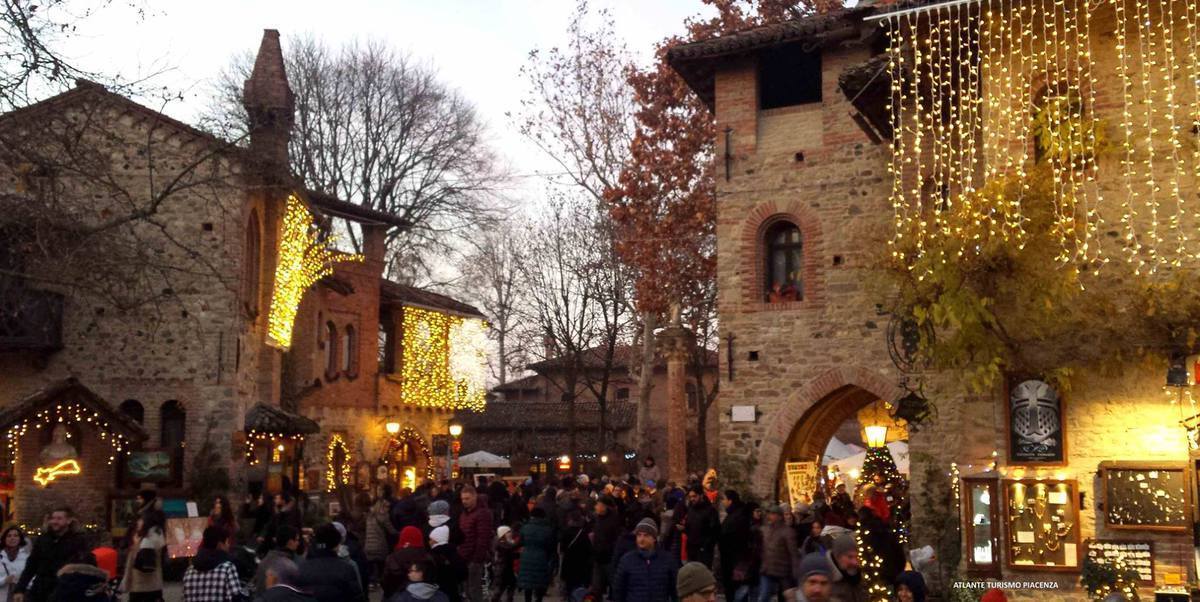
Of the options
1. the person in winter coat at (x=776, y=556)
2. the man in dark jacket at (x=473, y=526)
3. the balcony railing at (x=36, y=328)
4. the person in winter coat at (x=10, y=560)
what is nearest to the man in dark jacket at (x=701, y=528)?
the person in winter coat at (x=776, y=556)

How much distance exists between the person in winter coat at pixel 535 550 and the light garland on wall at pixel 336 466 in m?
17.6

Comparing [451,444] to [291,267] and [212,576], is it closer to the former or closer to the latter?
[291,267]

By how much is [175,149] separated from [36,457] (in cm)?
597

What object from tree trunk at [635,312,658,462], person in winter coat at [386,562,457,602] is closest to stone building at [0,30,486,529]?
tree trunk at [635,312,658,462]

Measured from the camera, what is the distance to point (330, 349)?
108 feet

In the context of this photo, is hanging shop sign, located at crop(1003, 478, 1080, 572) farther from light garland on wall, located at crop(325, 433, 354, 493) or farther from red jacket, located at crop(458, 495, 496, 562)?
light garland on wall, located at crop(325, 433, 354, 493)

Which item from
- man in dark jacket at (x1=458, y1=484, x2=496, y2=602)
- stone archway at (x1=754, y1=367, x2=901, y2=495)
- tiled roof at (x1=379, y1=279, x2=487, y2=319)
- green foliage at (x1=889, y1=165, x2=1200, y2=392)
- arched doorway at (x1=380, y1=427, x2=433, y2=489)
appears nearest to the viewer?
man in dark jacket at (x1=458, y1=484, x2=496, y2=602)

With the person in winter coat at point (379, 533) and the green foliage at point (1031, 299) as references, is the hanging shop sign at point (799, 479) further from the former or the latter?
the person in winter coat at point (379, 533)

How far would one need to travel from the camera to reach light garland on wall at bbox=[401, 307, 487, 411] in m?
36.5

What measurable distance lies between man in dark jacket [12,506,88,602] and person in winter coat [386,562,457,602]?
4.12 m

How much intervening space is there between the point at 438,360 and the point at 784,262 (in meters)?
19.0

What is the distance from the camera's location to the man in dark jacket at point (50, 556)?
10.5 m

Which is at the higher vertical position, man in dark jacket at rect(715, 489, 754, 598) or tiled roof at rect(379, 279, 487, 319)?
tiled roof at rect(379, 279, 487, 319)

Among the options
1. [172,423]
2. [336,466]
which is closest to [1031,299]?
[172,423]
